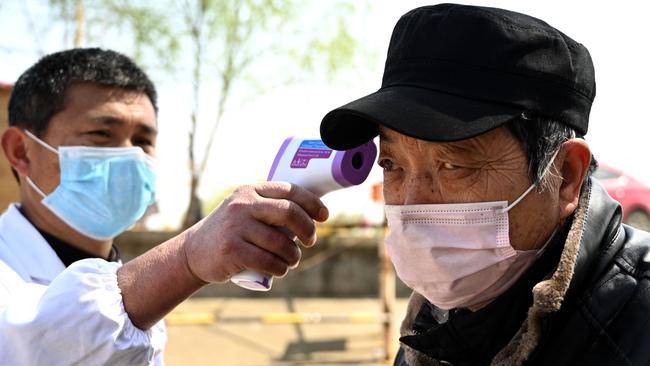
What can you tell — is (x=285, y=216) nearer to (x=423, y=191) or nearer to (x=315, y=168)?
(x=315, y=168)

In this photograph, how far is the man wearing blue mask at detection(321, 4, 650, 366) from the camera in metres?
1.44

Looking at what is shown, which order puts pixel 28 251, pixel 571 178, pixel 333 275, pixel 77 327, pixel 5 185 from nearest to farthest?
pixel 77 327, pixel 571 178, pixel 28 251, pixel 5 185, pixel 333 275

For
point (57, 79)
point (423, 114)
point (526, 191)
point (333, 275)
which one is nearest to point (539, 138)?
point (526, 191)

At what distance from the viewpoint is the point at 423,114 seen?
4.79 ft

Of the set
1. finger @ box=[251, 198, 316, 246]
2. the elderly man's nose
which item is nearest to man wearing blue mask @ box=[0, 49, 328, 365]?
finger @ box=[251, 198, 316, 246]

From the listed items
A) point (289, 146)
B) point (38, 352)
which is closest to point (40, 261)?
point (38, 352)

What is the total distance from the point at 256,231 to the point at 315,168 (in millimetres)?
230

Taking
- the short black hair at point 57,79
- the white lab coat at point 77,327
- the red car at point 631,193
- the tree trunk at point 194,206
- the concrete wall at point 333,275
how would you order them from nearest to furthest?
the white lab coat at point 77,327 < the short black hair at point 57,79 < the tree trunk at point 194,206 < the concrete wall at point 333,275 < the red car at point 631,193

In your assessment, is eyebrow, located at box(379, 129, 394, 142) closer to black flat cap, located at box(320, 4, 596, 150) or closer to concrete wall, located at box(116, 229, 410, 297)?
black flat cap, located at box(320, 4, 596, 150)

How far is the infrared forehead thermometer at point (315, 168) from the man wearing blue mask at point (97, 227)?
0.05m

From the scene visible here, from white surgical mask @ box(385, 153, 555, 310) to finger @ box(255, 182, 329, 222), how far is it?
262mm

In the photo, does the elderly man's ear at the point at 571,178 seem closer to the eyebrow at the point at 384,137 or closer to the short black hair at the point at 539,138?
the short black hair at the point at 539,138

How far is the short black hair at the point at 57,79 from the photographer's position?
2.67 meters

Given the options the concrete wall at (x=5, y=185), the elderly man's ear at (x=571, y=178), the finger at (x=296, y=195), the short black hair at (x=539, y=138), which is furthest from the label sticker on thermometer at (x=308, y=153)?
the concrete wall at (x=5, y=185)
